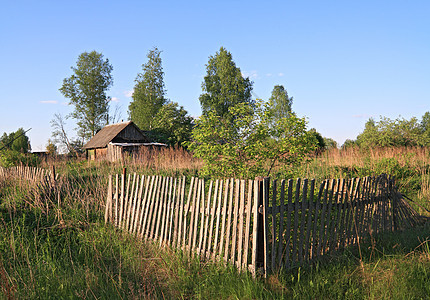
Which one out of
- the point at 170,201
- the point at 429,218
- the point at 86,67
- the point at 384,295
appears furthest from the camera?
the point at 86,67

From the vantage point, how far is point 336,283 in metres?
3.95

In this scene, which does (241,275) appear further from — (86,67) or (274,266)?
(86,67)

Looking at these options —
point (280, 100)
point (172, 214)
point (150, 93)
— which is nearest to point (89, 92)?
point (150, 93)

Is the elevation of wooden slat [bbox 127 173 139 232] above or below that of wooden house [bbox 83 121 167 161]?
below

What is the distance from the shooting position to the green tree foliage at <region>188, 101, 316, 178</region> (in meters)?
6.25

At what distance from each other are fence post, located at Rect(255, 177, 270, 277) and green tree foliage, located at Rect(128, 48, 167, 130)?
38357mm

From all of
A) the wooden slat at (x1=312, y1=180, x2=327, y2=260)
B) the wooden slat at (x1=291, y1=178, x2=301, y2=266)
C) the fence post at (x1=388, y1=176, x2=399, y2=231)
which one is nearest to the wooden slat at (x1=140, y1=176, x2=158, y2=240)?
the wooden slat at (x1=291, y1=178, x2=301, y2=266)

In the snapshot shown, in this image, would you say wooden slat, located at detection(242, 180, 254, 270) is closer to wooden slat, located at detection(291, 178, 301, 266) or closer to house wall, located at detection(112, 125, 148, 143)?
wooden slat, located at detection(291, 178, 301, 266)

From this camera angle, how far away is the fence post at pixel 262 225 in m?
4.01

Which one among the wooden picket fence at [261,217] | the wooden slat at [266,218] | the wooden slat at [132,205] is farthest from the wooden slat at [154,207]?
the wooden slat at [266,218]

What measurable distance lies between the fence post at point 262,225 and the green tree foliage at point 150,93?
1510 inches

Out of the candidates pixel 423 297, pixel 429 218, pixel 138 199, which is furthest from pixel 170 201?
pixel 429 218

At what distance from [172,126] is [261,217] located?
108ft

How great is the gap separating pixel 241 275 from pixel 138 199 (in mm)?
3059
